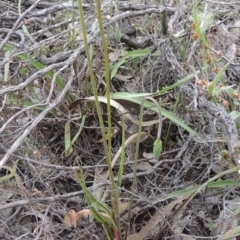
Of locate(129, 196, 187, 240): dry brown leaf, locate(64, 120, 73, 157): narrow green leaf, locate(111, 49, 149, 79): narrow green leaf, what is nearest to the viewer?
locate(129, 196, 187, 240): dry brown leaf

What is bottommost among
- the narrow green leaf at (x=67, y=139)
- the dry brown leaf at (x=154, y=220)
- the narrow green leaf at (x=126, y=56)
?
the dry brown leaf at (x=154, y=220)

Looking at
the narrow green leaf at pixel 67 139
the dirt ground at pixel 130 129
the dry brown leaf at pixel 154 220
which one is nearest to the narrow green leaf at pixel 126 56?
the dirt ground at pixel 130 129

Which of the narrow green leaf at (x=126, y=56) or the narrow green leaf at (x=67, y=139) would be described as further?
the narrow green leaf at (x=126, y=56)

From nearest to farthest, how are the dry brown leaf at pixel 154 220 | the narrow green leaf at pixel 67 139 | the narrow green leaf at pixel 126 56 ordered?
1. the dry brown leaf at pixel 154 220
2. the narrow green leaf at pixel 67 139
3. the narrow green leaf at pixel 126 56

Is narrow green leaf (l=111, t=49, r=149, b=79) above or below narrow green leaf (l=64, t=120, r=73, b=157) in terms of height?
above

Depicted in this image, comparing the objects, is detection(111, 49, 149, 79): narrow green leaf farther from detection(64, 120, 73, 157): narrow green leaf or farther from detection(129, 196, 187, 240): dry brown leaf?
detection(129, 196, 187, 240): dry brown leaf

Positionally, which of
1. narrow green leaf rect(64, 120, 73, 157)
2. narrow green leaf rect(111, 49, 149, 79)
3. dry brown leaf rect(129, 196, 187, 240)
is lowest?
dry brown leaf rect(129, 196, 187, 240)

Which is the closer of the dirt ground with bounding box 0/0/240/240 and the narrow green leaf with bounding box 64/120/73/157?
the dirt ground with bounding box 0/0/240/240

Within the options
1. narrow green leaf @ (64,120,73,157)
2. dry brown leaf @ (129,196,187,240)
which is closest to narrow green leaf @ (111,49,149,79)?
narrow green leaf @ (64,120,73,157)

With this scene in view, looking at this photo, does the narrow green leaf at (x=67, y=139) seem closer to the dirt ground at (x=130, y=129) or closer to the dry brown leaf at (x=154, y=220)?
the dirt ground at (x=130, y=129)

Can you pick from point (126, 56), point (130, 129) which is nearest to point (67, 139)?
point (130, 129)

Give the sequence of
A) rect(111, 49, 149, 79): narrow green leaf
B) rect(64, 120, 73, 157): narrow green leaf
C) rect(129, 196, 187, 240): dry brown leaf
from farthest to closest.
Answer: rect(111, 49, 149, 79): narrow green leaf
rect(64, 120, 73, 157): narrow green leaf
rect(129, 196, 187, 240): dry brown leaf

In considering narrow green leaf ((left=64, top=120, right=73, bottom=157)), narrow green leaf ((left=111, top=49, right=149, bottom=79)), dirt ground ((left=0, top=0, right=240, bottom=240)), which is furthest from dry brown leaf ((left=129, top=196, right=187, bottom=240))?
narrow green leaf ((left=111, top=49, right=149, bottom=79))
